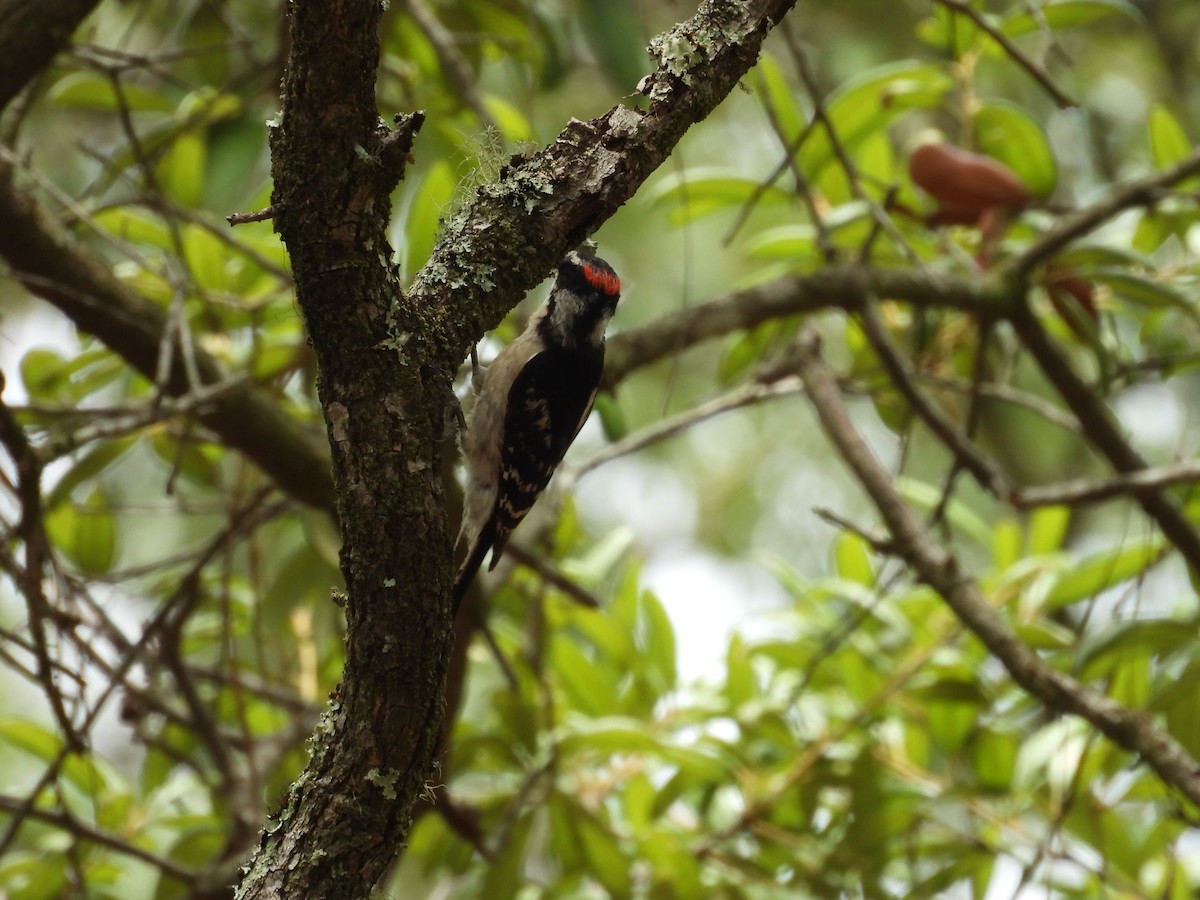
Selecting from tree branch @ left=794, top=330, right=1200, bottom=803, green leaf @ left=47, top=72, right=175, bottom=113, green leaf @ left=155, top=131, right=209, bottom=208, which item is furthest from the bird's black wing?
green leaf @ left=47, top=72, right=175, bottom=113

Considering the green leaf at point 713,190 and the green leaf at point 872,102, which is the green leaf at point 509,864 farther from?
the green leaf at point 872,102

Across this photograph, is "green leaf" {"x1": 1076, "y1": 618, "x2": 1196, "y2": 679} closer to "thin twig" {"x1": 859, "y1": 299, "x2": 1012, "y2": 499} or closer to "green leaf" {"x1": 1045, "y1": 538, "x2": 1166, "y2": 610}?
"green leaf" {"x1": 1045, "y1": 538, "x2": 1166, "y2": 610}

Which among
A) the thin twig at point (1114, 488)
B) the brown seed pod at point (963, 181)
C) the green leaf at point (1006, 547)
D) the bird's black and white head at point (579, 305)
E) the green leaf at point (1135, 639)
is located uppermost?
the brown seed pod at point (963, 181)

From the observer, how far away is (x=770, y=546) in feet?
24.4

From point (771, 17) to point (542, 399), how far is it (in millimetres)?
1775

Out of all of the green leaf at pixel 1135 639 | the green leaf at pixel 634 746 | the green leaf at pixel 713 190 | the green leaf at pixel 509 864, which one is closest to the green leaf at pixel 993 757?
the green leaf at pixel 1135 639

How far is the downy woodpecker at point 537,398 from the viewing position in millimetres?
3418

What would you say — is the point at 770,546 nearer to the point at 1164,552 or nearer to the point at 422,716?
the point at 1164,552

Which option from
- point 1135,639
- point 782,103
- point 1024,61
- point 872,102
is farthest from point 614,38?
point 1135,639

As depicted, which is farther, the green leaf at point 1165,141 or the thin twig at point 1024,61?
the green leaf at point 1165,141

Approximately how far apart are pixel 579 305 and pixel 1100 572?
1.62 m

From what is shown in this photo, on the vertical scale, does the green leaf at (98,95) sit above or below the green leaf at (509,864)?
above

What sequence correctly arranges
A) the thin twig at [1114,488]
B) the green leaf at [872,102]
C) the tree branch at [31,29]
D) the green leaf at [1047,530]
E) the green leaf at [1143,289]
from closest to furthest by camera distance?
the tree branch at [31,29] < the thin twig at [1114,488] < the green leaf at [1143,289] < the green leaf at [872,102] < the green leaf at [1047,530]

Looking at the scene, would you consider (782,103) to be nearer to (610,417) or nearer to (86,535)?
(610,417)
